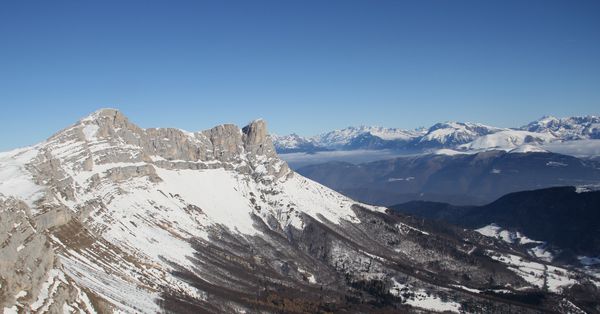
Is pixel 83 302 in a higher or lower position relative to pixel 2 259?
lower

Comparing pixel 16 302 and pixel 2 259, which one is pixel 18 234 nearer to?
pixel 2 259

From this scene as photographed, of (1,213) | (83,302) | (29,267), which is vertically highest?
(1,213)

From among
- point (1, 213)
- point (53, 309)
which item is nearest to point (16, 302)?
point (53, 309)

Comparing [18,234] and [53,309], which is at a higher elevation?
[18,234]

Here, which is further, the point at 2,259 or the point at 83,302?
the point at 83,302

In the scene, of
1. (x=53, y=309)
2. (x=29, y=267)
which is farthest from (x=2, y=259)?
(x=53, y=309)

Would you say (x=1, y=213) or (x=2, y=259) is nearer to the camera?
(x=2, y=259)

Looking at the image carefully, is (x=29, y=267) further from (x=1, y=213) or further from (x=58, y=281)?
(x=1, y=213)

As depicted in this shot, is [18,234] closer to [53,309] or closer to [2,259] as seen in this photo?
[2,259]
